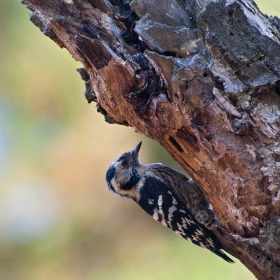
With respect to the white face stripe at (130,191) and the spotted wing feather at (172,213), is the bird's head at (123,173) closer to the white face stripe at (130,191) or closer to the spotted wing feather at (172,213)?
the white face stripe at (130,191)

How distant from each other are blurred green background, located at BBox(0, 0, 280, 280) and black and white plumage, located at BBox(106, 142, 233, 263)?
17.9 inches

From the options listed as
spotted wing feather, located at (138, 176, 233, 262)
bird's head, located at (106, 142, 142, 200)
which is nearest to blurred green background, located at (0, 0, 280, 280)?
bird's head, located at (106, 142, 142, 200)

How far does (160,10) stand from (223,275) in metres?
2.38

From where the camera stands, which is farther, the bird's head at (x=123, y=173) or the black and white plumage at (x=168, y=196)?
the bird's head at (x=123, y=173)

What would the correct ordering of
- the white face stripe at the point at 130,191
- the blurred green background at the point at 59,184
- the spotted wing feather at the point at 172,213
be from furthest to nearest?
the blurred green background at the point at 59,184, the white face stripe at the point at 130,191, the spotted wing feather at the point at 172,213

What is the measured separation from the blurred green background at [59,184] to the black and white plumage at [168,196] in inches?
17.9

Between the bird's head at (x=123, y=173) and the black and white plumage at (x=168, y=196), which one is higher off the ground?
the bird's head at (x=123, y=173)

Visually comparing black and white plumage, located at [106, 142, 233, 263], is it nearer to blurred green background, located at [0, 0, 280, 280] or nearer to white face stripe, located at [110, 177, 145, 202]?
white face stripe, located at [110, 177, 145, 202]

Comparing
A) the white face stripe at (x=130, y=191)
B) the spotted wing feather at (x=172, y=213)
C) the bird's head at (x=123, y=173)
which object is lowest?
the spotted wing feather at (x=172, y=213)

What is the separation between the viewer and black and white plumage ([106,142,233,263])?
2430mm

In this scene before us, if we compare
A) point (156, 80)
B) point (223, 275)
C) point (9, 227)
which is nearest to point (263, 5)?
point (156, 80)

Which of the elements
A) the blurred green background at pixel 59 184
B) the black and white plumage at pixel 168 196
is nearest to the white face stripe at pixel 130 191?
the black and white plumage at pixel 168 196

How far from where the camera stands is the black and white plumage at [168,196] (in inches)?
95.7

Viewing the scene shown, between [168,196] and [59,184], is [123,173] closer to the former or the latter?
[168,196]
